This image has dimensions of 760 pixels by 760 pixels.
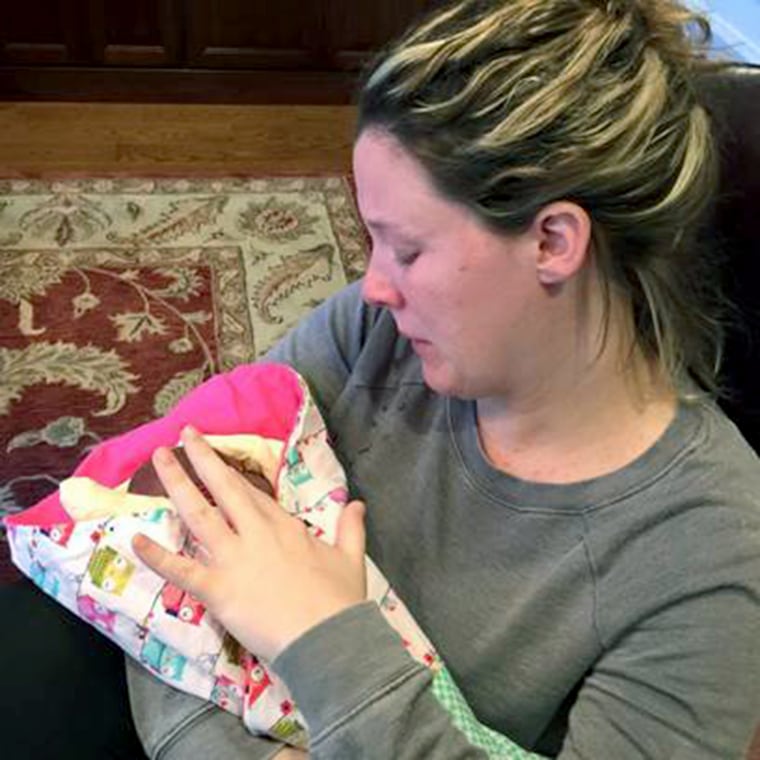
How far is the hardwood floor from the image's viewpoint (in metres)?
2.90

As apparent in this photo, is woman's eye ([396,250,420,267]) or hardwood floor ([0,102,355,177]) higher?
woman's eye ([396,250,420,267])

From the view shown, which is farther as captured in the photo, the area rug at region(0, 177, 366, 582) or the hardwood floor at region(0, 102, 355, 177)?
the hardwood floor at region(0, 102, 355, 177)

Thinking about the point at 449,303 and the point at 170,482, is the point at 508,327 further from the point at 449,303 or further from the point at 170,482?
the point at 170,482

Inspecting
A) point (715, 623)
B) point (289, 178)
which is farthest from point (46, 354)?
point (715, 623)

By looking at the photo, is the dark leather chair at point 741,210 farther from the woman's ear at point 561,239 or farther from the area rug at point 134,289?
the area rug at point 134,289

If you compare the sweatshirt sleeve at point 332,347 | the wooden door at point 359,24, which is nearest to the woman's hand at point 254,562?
the sweatshirt sleeve at point 332,347

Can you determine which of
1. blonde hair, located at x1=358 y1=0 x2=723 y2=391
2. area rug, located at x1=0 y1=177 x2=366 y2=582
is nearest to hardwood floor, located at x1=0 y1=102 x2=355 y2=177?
area rug, located at x1=0 y1=177 x2=366 y2=582

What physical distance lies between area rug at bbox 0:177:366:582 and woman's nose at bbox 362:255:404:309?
116 centimetres

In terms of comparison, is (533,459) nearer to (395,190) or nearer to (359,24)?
(395,190)

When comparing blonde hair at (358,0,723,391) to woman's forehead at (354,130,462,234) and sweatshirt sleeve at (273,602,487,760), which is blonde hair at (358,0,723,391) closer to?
woman's forehead at (354,130,462,234)

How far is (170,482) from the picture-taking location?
785mm

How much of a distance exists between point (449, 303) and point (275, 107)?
2.67m

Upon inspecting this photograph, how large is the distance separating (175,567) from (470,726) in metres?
0.25

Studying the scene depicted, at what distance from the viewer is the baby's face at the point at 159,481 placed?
855mm
